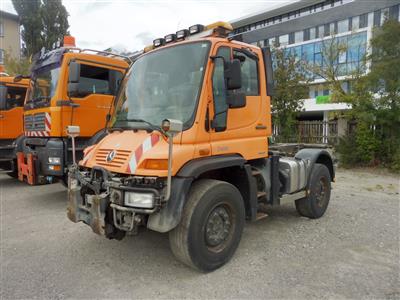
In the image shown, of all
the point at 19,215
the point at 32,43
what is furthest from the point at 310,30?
the point at 19,215

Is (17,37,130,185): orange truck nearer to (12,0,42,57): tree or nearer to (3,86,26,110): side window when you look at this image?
(3,86,26,110): side window

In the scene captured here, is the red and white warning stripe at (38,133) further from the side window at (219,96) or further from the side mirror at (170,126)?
the side mirror at (170,126)

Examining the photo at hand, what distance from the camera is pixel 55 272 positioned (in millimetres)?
3609

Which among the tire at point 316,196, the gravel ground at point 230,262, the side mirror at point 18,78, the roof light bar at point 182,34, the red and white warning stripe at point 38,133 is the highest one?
the side mirror at point 18,78

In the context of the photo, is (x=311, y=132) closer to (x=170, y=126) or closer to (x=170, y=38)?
(x=170, y=38)

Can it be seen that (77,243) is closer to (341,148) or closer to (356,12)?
(341,148)

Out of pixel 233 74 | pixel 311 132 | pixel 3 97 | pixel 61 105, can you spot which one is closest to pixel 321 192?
pixel 233 74

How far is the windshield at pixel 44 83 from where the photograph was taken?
6414 millimetres

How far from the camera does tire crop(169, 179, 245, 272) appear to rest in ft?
10.6

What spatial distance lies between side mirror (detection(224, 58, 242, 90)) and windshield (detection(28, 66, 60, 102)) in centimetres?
425

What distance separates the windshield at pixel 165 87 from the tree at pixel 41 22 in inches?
1088

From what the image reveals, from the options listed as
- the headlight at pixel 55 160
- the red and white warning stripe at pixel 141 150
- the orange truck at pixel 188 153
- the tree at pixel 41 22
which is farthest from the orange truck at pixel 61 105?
the tree at pixel 41 22

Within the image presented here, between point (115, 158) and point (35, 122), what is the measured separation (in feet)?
13.9

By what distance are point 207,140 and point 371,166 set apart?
9.32 meters
